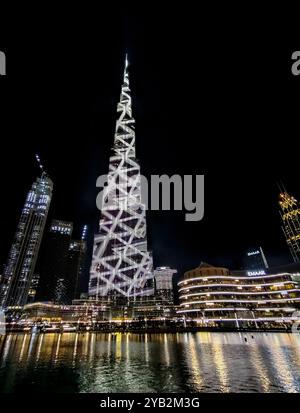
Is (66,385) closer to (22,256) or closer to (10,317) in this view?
(10,317)

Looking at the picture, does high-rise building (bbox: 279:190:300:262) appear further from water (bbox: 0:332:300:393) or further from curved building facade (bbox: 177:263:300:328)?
water (bbox: 0:332:300:393)

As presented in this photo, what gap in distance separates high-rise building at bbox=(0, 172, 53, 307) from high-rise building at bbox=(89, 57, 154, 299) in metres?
43.0

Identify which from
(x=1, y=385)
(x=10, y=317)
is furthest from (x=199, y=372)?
(x=10, y=317)

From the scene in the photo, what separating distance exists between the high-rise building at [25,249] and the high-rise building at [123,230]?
141ft

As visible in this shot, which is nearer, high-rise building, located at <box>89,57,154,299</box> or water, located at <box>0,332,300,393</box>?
water, located at <box>0,332,300,393</box>

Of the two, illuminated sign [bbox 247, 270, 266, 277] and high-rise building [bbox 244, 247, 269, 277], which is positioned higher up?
high-rise building [bbox 244, 247, 269, 277]

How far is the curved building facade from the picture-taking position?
93.3m

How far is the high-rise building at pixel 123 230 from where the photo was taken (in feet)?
514

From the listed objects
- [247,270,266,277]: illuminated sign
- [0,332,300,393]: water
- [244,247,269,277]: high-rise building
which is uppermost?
[244,247,269,277]: high-rise building

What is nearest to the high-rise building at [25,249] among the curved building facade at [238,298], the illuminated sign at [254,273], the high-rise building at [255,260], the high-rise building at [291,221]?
the curved building facade at [238,298]

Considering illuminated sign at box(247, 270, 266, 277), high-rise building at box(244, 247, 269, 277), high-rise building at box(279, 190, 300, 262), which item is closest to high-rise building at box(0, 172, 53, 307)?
illuminated sign at box(247, 270, 266, 277)

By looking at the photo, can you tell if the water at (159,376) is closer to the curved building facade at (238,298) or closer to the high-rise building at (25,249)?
the curved building facade at (238,298)

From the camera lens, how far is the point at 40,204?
183 meters
